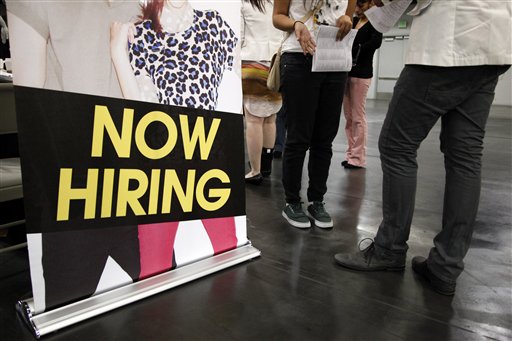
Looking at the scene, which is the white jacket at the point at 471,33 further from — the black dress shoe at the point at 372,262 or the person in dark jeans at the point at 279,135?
the person in dark jeans at the point at 279,135

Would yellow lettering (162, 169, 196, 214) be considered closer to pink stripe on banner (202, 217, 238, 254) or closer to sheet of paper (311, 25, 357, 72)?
pink stripe on banner (202, 217, 238, 254)

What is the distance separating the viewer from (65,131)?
1184 millimetres

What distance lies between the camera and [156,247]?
1.45 m

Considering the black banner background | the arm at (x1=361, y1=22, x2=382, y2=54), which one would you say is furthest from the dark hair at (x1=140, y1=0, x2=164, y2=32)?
the arm at (x1=361, y1=22, x2=382, y2=54)

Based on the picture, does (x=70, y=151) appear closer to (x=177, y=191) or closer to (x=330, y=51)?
(x=177, y=191)

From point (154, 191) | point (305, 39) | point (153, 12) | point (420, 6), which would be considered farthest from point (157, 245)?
point (420, 6)

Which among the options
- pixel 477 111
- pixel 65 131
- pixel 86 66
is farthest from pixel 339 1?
pixel 65 131

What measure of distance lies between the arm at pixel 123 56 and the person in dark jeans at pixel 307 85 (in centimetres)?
80

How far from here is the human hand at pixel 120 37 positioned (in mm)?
1259

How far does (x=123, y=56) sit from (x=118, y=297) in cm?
77

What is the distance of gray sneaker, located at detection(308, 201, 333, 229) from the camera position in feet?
6.91

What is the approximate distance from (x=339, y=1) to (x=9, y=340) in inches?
70.8

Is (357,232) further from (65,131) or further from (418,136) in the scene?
(65,131)

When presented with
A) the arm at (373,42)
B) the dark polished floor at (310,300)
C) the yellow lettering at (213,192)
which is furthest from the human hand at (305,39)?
the arm at (373,42)
